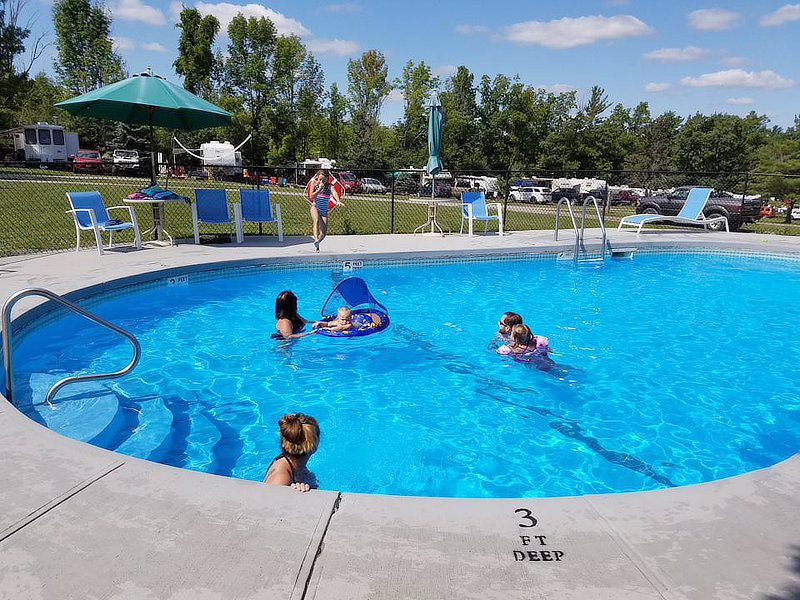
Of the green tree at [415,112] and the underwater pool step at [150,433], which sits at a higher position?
the green tree at [415,112]

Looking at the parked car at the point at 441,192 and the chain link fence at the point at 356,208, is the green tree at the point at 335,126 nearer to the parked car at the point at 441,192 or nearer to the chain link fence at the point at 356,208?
the chain link fence at the point at 356,208

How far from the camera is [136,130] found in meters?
45.3

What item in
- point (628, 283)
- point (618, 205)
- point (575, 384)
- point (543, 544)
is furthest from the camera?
point (618, 205)

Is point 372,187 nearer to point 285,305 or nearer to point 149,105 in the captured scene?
point 149,105

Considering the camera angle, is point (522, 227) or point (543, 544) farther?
point (522, 227)

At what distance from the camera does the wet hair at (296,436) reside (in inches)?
133

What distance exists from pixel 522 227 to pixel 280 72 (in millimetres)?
37514

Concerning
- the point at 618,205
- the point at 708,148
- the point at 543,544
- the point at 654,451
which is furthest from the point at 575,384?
the point at 708,148

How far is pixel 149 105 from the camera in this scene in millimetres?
9805

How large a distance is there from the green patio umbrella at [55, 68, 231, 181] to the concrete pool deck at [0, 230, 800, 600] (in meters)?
8.14

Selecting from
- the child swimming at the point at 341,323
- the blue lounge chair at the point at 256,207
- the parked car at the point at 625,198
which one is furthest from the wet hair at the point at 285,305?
the parked car at the point at 625,198

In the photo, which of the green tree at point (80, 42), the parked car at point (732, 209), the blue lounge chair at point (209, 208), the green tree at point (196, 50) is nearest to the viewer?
the blue lounge chair at point (209, 208)

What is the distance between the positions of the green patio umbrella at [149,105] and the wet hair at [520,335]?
7.28m

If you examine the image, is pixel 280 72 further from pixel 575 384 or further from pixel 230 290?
pixel 575 384
